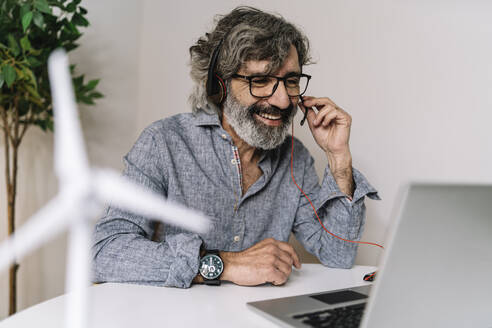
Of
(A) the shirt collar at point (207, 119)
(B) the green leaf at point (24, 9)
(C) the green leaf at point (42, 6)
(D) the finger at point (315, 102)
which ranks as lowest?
(A) the shirt collar at point (207, 119)

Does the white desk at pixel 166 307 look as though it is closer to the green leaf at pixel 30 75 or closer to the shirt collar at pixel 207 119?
the shirt collar at pixel 207 119

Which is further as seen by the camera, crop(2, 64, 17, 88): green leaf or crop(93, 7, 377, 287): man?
crop(2, 64, 17, 88): green leaf

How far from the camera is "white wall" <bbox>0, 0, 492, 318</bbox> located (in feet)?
4.57

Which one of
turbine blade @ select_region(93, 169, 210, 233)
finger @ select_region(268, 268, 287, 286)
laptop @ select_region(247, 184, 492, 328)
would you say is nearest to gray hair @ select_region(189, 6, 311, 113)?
turbine blade @ select_region(93, 169, 210, 233)

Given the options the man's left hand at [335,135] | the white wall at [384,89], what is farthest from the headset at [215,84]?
the white wall at [384,89]

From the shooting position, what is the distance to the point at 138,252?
0.96m

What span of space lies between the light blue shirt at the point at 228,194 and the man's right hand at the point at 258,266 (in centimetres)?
24

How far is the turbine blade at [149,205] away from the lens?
107 centimetres

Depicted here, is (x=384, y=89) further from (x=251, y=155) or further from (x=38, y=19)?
(x=38, y=19)

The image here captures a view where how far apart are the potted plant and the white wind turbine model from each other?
0.20ft

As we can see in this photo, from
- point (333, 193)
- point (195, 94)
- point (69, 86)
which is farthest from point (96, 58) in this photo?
point (333, 193)

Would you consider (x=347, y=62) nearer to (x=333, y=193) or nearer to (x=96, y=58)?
(x=333, y=193)

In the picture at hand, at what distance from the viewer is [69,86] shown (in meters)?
1.89

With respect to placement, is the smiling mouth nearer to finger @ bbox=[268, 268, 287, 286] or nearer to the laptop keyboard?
finger @ bbox=[268, 268, 287, 286]
